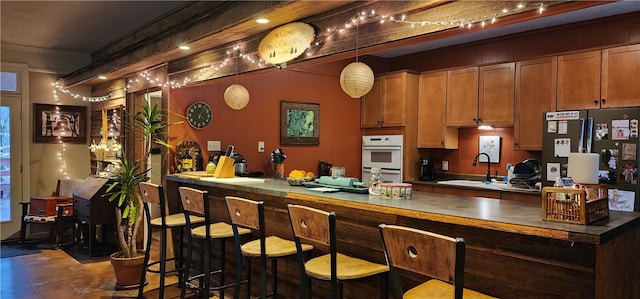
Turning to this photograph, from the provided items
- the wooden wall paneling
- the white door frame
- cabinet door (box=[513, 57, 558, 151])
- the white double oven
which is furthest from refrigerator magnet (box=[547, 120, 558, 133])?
the white door frame

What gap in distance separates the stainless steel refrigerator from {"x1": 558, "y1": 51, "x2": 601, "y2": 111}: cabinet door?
0.33 meters

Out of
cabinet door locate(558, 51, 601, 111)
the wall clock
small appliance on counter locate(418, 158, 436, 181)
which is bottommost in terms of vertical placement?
small appliance on counter locate(418, 158, 436, 181)

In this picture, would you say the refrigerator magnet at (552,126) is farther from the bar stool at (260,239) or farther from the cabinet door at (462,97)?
the bar stool at (260,239)

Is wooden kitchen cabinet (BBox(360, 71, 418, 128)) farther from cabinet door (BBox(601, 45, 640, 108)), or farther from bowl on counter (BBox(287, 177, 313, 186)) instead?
bowl on counter (BBox(287, 177, 313, 186))

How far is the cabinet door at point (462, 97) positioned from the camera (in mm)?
5312

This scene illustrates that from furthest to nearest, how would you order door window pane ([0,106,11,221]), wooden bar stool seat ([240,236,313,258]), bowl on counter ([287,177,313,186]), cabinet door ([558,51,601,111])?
door window pane ([0,106,11,221]) < cabinet door ([558,51,601,111]) < bowl on counter ([287,177,313,186]) < wooden bar stool seat ([240,236,313,258])

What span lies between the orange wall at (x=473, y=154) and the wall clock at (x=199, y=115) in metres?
3.09

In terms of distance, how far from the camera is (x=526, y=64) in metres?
4.85

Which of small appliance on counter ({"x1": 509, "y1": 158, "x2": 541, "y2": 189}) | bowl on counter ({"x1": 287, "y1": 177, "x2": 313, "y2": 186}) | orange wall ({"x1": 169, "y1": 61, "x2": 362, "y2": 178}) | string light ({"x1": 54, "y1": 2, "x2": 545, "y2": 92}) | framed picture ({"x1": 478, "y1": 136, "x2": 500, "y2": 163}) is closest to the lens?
string light ({"x1": 54, "y1": 2, "x2": 545, "y2": 92})

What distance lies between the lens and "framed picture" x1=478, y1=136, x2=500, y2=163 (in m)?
5.42

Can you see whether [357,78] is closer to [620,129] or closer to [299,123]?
[620,129]

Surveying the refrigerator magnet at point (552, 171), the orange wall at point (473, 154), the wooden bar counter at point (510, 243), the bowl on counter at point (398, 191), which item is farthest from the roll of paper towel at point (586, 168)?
the orange wall at point (473, 154)

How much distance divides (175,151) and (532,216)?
361cm

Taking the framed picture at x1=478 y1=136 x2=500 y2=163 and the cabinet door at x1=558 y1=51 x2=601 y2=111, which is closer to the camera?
the cabinet door at x1=558 y1=51 x2=601 y2=111
